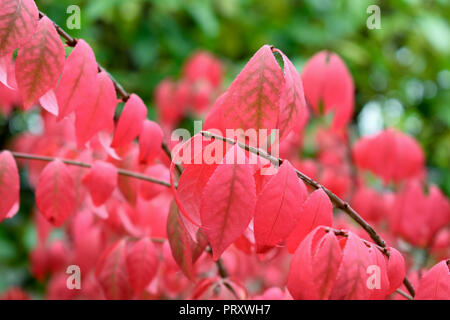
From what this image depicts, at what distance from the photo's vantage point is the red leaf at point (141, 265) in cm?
77

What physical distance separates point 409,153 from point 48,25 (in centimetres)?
110

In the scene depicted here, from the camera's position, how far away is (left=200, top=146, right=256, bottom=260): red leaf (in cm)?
48

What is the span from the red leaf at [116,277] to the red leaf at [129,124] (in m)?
0.23

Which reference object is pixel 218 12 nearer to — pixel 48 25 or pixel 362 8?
pixel 362 8

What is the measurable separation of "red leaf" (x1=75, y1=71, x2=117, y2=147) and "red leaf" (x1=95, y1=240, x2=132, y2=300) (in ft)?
0.88

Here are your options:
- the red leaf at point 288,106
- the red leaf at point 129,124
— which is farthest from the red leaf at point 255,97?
the red leaf at point 129,124

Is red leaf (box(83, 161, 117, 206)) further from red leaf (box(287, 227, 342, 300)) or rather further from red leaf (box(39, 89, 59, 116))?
red leaf (box(287, 227, 342, 300))

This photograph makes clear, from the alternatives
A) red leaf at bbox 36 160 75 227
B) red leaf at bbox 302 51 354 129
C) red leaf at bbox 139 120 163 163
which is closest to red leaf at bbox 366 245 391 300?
red leaf at bbox 139 120 163 163

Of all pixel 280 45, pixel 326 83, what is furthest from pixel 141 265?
pixel 280 45

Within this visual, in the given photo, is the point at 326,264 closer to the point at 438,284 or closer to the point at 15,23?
the point at 438,284

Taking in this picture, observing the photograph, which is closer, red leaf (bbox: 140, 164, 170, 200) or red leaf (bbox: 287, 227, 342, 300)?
red leaf (bbox: 287, 227, 342, 300)

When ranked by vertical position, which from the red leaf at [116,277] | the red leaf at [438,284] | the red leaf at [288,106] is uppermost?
the red leaf at [288,106]

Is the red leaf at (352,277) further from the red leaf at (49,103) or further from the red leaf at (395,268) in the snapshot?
the red leaf at (49,103)
